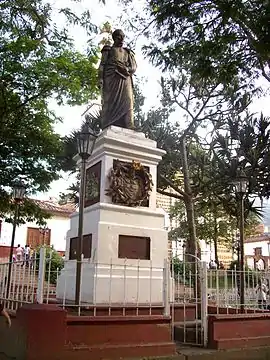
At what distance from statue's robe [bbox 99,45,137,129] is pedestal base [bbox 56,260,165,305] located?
9.63 ft

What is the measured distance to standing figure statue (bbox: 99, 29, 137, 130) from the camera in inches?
332

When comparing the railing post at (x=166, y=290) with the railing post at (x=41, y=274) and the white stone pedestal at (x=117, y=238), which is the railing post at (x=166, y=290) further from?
the railing post at (x=41, y=274)

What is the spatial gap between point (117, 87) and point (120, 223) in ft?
9.80

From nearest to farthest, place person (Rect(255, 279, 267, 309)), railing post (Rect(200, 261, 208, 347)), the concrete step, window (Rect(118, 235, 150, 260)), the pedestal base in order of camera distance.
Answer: railing post (Rect(200, 261, 208, 347)), the concrete step, the pedestal base, window (Rect(118, 235, 150, 260)), person (Rect(255, 279, 267, 309))

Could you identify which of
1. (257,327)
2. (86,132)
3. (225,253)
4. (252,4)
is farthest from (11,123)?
(225,253)

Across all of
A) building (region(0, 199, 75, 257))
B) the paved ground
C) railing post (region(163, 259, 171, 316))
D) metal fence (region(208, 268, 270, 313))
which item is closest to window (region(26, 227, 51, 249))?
building (region(0, 199, 75, 257))

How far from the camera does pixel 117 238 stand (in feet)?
23.5

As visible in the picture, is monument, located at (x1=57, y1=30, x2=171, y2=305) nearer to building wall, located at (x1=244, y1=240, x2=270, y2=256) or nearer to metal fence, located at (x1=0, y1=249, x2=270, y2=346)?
metal fence, located at (x1=0, y1=249, x2=270, y2=346)

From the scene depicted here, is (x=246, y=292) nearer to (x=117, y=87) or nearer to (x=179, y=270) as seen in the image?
(x=179, y=270)

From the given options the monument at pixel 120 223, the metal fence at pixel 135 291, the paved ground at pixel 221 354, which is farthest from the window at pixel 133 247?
the paved ground at pixel 221 354

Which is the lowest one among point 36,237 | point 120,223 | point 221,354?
point 221,354

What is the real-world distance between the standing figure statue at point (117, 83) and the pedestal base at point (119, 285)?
116 inches

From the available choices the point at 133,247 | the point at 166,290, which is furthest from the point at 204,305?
the point at 133,247

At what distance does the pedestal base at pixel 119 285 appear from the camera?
22.0ft
